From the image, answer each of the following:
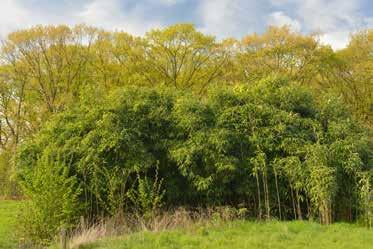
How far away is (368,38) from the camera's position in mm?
26562

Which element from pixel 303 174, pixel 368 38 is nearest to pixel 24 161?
pixel 303 174

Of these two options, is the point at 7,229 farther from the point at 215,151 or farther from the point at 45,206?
the point at 215,151

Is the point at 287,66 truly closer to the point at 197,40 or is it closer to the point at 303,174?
the point at 197,40

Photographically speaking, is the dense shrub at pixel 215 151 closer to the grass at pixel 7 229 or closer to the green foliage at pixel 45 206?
the green foliage at pixel 45 206

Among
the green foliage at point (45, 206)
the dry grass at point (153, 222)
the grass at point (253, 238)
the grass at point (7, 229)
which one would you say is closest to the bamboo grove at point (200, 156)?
the green foliage at point (45, 206)

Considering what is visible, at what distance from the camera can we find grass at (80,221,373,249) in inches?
297

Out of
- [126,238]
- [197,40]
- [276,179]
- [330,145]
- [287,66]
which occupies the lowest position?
[126,238]

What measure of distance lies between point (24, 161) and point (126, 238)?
17.4 ft

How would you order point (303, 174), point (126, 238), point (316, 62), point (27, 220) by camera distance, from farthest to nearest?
point (316, 62) → point (303, 174) → point (27, 220) → point (126, 238)

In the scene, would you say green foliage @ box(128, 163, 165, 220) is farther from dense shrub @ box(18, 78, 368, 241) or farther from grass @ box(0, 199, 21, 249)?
grass @ box(0, 199, 21, 249)

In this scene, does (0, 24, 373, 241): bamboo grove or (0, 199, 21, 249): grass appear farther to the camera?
(0, 24, 373, 241): bamboo grove

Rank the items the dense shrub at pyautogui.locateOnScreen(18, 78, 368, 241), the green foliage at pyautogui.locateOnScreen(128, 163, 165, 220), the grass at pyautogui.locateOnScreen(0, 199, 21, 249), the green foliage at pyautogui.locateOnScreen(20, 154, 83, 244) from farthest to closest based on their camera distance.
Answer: the dense shrub at pyautogui.locateOnScreen(18, 78, 368, 241) → the green foliage at pyautogui.locateOnScreen(128, 163, 165, 220) → the grass at pyautogui.locateOnScreen(0, 199, 21, 249) → the green foliage at pyautogui.locateOnScreen(20, 154, 83, 244)

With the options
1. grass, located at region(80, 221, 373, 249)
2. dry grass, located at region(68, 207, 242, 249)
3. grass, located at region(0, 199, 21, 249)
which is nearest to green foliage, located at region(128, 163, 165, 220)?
dry grass, located at region(68, 207, 242, 249)

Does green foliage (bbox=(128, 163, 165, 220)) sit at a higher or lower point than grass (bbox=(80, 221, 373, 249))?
higher
